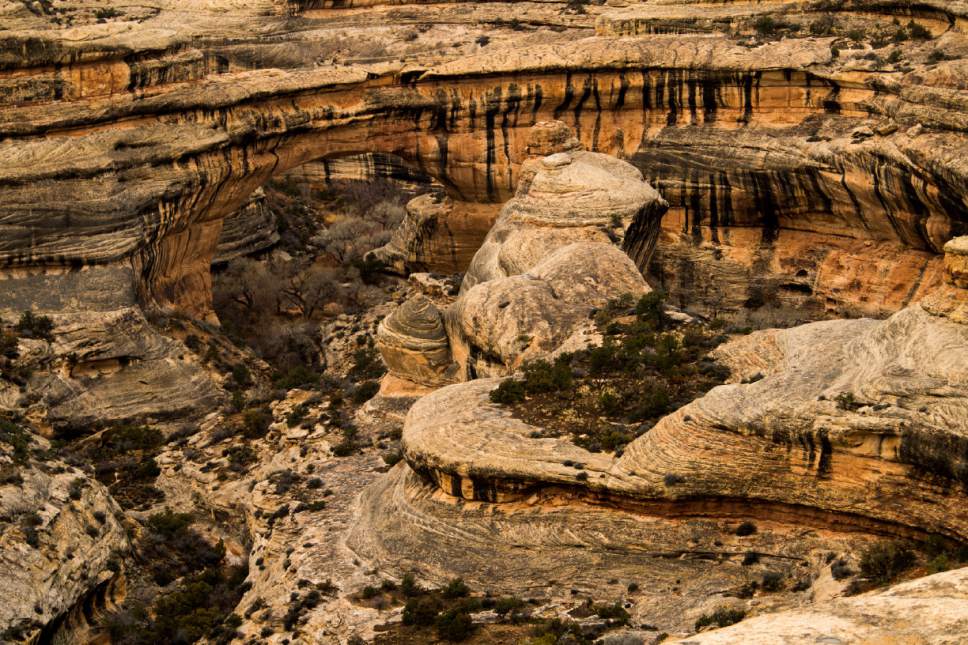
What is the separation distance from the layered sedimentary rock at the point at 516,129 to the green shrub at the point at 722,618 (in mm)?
17433

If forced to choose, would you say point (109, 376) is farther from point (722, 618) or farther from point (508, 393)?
point (722, 618)

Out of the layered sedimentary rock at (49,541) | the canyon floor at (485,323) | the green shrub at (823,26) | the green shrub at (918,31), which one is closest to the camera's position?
the canyon floor at (485,323)

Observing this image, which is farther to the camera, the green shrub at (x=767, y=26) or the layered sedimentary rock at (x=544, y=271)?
the green shrub at (x=767, y=26)

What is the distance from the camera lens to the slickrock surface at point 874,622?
1734cm

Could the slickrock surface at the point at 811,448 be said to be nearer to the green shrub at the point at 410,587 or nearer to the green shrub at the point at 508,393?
the green shrub at the point at 508,393

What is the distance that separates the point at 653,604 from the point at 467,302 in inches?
494

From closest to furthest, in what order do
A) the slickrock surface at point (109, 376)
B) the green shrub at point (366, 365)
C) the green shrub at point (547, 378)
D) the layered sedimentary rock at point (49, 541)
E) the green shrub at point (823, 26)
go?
1. the layered sedimentary rock at point (49, 541)
2. the green shrub at point (547, 378)
3. the slickrock surface at point (109, 376)
4. the green shrub at point (366, 365)
5. the green shrub at point (823, 26)

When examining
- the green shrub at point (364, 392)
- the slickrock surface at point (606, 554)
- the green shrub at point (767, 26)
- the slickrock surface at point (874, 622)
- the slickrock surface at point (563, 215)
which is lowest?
the green shrub at point (364, 392)

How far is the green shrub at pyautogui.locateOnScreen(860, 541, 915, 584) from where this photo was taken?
24359 mm

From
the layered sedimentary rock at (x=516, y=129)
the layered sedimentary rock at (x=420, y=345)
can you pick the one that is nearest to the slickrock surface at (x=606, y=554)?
the layered sedimentary rock at (x=420, y=345)

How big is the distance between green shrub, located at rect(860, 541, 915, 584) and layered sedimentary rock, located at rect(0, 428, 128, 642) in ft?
46.6

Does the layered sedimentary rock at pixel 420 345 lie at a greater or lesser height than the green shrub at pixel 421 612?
greater

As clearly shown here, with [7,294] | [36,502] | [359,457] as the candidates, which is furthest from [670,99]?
[36,502]

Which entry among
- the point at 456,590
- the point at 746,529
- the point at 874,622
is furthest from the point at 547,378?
the point at 874,622
